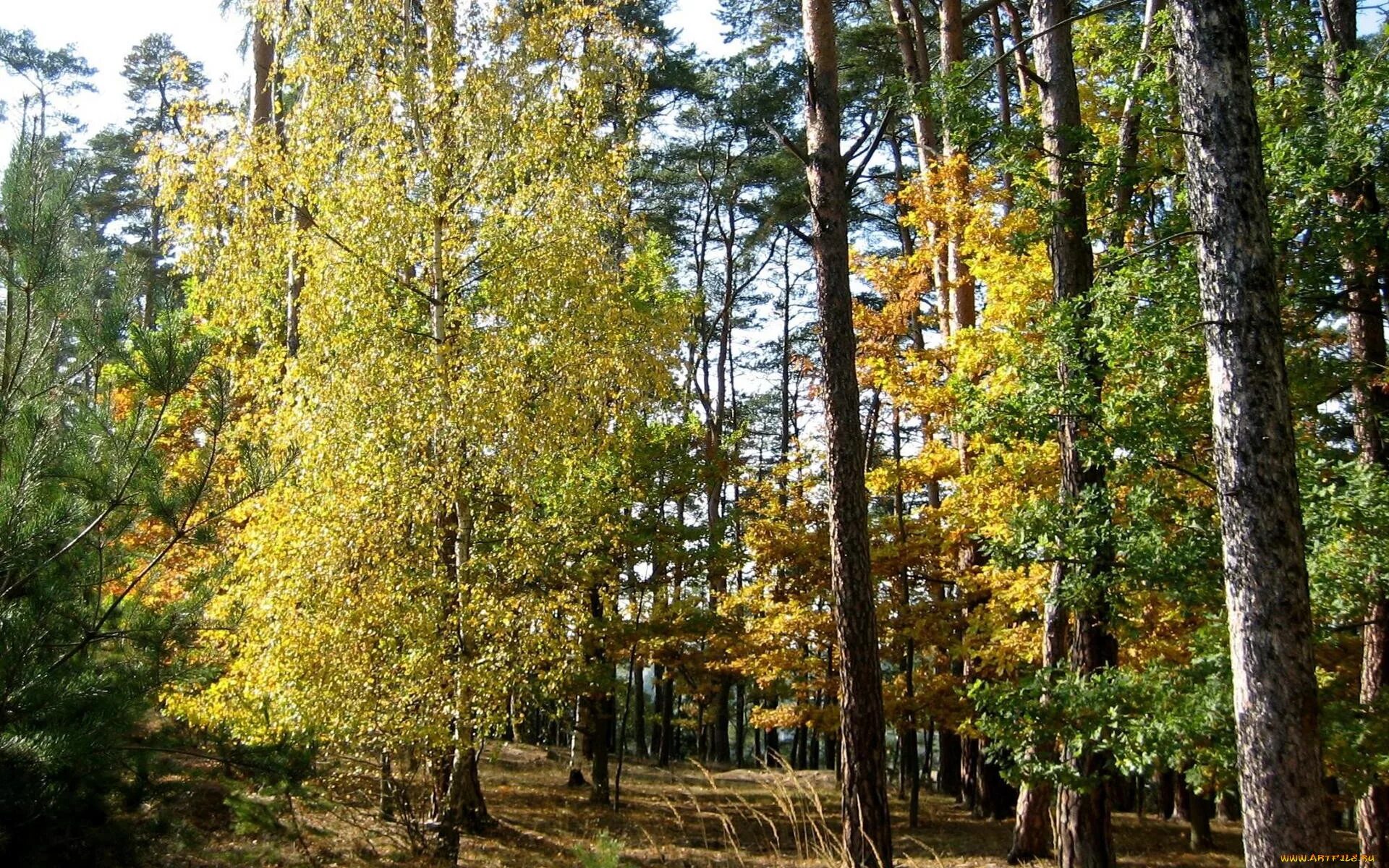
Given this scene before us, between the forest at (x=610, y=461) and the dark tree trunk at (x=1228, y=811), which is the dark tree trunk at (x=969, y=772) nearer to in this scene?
the forest at (x=610, y=461)

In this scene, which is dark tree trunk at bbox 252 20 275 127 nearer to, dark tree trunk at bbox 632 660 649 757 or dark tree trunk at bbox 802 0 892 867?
dark tree trunk at bbox 802 0 892 867

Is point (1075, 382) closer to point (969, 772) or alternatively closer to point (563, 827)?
point (563, 827)

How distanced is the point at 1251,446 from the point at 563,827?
983cm

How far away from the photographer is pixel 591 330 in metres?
10.3

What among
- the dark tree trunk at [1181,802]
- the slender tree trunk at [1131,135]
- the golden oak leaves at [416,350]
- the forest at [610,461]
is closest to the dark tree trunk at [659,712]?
the forest at [610,461]

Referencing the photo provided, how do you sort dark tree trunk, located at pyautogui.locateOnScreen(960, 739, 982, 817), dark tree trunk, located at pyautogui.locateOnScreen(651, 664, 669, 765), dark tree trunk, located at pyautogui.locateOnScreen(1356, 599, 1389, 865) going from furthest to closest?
dark tree trunk, located at pyautogui.locateOnScreen(651, 664, 669, 765), dark tree trunk, located at pyautogui.locateOnScreen(960, 739, 982, 817), dark tree trunk, located at pyautogui.locateOnScreen(1356, 599, 1389, 865)

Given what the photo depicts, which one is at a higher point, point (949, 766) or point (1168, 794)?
point (949, 766)

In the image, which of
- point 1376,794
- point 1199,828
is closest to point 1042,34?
point 1376,794

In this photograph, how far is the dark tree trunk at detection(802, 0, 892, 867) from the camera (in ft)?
23.3

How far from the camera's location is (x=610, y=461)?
13.0 meters

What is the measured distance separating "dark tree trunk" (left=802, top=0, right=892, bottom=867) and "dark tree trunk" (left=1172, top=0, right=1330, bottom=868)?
2915 millimetres

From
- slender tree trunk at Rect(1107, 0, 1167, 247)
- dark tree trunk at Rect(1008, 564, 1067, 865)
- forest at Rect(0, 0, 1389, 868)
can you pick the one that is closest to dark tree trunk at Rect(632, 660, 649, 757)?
forest at Rect(0, 0, 1389, 868)

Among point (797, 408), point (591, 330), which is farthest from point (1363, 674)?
point (797, 408)

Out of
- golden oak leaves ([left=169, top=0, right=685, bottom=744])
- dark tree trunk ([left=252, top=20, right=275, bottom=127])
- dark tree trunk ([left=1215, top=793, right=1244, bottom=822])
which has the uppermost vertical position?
dark tree trunk ([left=252, top=20, right=275, bottom=127])
